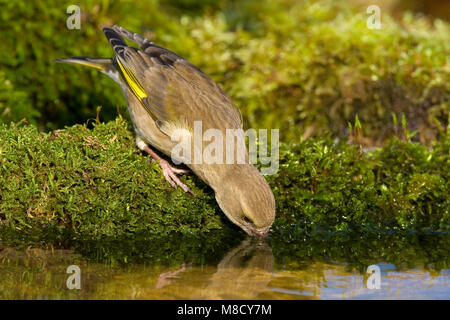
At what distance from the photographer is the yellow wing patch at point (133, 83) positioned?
5879 millimetres

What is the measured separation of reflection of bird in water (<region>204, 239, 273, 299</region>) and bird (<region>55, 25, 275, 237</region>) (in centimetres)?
16

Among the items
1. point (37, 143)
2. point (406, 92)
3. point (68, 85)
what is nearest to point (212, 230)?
point (37, 143)

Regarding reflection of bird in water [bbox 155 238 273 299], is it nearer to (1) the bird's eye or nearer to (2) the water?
(2) the water

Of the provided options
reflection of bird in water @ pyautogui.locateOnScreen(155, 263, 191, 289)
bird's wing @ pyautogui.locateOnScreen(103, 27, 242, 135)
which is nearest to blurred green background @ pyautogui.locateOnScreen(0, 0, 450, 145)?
bird's wing @ pyautogui.locateOnScreen(103, 27, 242, 135)

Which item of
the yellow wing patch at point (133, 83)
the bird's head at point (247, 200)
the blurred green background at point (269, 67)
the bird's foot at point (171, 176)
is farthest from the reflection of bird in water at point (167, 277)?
the blurred green background at point (269, 67)

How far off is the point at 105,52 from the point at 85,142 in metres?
3.12

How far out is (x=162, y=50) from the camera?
20.9 feet

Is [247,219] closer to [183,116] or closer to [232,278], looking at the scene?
[232,278]

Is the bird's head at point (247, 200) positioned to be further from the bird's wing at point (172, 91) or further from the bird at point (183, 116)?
the bird's wing at point (172, 91)

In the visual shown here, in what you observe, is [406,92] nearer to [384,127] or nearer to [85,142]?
[384,127]

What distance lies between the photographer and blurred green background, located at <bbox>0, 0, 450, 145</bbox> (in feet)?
26.7

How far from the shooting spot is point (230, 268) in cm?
450

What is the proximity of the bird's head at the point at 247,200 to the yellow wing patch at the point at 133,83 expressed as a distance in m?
1.22

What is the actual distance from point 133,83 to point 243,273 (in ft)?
7.79
